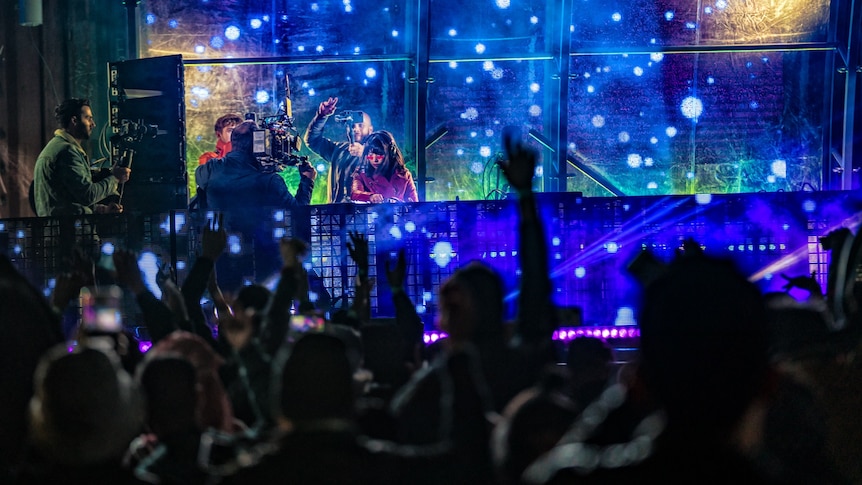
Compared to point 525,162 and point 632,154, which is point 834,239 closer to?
point 525,162

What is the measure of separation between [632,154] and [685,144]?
1.98 ft

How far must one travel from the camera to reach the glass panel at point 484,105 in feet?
32.9

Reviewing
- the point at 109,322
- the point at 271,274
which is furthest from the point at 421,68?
the point at 109,322

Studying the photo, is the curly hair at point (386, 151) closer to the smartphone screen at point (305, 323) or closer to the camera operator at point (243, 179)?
the camera operator at point (243, 179)

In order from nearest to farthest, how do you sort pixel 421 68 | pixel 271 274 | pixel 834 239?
pixel 834 239, pixel 271 274, pixel 421 68

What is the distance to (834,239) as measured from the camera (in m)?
4.18

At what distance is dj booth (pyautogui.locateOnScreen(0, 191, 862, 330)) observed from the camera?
6359mm

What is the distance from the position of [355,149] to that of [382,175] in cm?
43

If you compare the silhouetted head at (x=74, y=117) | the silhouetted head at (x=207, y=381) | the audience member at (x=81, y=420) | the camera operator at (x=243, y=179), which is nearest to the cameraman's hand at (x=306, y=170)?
the camera operator at (x=243, y=179)

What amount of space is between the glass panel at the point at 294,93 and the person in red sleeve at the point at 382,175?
0.13m

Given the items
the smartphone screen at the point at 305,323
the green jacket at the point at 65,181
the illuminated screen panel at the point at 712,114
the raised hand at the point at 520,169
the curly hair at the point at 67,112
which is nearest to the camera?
the raised hand at the point at 520,169

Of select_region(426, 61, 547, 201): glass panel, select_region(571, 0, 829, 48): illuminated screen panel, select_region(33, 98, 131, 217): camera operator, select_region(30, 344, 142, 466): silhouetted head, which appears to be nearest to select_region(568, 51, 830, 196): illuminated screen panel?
select_region(571, 0, 829, 48): illuminated screen panel

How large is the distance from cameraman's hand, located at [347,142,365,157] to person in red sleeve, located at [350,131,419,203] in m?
0.05

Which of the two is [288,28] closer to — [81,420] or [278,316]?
[278,316]
